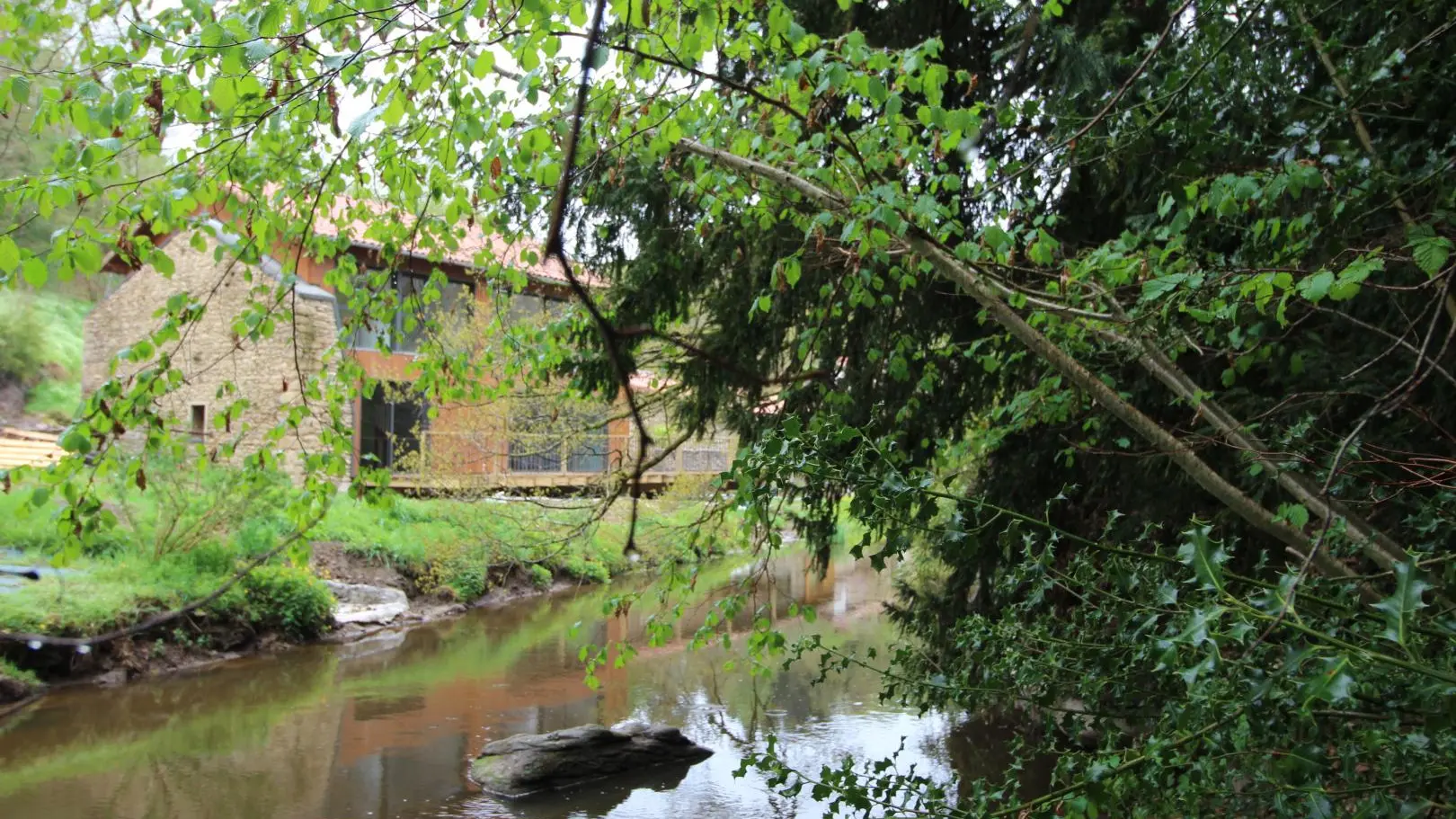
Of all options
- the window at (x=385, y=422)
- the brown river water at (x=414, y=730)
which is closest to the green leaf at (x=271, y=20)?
the brown river water at (x=414, y=730)

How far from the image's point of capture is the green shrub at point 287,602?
38.3 feet

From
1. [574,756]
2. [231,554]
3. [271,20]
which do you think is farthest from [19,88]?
[231,554]

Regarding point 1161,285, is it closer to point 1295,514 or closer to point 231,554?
point 1295,514

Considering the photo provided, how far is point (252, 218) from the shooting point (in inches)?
132

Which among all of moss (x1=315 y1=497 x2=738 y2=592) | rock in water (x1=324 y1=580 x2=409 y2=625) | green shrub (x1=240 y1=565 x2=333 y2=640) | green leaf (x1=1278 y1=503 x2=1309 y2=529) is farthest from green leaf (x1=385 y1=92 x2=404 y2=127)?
rock in water (x1=324 y1=580 x2=409 y2=625)

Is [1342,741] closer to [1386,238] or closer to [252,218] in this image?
[1386,238]

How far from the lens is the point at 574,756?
25.5 feet

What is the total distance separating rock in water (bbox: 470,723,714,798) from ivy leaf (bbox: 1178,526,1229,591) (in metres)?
6.52

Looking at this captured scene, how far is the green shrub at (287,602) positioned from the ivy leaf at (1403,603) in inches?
466

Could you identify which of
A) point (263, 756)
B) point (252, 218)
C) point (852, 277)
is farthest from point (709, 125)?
point (263, 756)

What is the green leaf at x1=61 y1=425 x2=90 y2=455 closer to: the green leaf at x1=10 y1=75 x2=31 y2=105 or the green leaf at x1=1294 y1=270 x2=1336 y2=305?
the green leaf at x1=10 y1=75 x2=31 y2=105

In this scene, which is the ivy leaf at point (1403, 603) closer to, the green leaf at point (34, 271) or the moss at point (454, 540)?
the green leaf at point (34, 271)

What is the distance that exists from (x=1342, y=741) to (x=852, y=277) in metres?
2.33

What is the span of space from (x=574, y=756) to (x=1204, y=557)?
686 centimetres
